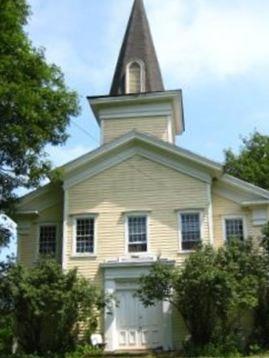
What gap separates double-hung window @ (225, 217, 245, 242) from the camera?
23484mm

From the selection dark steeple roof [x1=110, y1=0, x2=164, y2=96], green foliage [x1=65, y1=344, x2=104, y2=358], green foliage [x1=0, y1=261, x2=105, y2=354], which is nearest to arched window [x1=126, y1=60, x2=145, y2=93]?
dark steeple roof [x1=110, y1=0, x2=164, y2=96]

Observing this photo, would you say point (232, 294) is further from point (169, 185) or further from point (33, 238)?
point (33, 238)

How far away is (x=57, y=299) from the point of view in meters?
20.4

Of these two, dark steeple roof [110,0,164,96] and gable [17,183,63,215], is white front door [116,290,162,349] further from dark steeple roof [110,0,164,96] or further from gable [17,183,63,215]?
dark steeple roof [110,0,164,96]

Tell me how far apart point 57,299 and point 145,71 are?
13.1 metres

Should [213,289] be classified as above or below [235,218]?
below

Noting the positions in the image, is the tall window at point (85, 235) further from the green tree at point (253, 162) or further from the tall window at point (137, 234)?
the green tree at point (253, 162)

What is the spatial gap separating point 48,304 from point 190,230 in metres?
6.02

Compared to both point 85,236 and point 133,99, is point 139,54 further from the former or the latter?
point 85,236

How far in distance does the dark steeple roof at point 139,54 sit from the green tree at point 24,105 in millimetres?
9068

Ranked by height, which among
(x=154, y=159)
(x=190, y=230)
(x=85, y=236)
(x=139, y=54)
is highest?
(x=139, y=54)

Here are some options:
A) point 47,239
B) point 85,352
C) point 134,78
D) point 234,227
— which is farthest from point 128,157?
point 85,352

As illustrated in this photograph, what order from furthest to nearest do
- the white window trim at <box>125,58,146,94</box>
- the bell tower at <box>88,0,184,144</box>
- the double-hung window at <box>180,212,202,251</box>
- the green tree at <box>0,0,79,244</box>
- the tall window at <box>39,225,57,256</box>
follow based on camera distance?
the white window trim at <box>125,58,146,94</box> → the bell tower at <box>88,0,184,144</box> → the tall window at <box>39,225,57,256</box> → the double-hung window at <box>180,212,202,251</box> → the green tree at <box>0,0,79,244</box>

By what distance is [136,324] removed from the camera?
22375 mm
